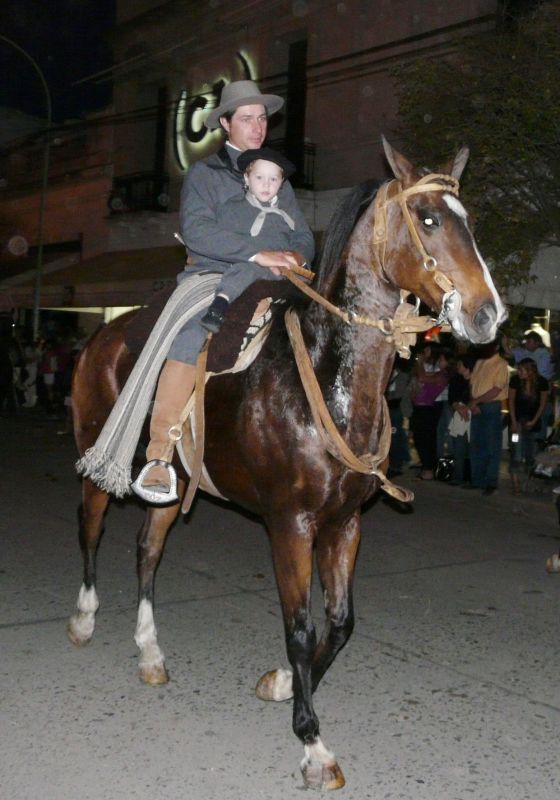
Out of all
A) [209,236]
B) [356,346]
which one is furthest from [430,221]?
[209,236]

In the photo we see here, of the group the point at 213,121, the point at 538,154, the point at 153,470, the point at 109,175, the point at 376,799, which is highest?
the point at 109,175

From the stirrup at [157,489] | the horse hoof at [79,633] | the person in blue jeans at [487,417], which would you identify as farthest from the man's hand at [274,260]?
the person in blue jeans at [487,417]

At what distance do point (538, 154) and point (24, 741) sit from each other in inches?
429

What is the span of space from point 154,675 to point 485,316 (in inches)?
105

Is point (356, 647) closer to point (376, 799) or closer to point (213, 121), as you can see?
point (376, 799)

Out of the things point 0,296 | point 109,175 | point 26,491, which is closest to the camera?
point 26,491

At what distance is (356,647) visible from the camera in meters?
5.57

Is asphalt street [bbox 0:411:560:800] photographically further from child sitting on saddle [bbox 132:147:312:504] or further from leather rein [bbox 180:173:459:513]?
leather rein [bbox 180:173:459:513]

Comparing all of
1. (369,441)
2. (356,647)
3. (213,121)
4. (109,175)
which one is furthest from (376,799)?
(109,175)

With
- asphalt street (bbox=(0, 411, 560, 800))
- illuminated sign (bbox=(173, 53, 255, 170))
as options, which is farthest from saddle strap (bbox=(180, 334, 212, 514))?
illuminated sign (bbox=(173, 53, 255, 170))

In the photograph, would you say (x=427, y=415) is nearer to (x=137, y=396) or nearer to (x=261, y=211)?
(x=137, y=396)

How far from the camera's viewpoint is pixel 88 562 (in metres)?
5.54

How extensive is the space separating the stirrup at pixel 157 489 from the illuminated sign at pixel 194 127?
68.8 ft

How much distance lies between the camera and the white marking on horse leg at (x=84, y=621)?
5.39 m
